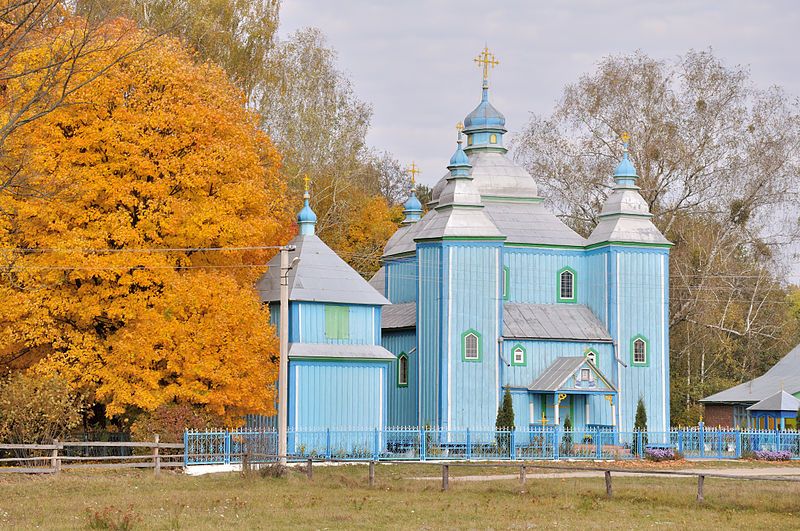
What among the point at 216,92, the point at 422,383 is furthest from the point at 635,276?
the point at 216,92

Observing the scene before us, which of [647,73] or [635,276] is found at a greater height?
[647,73]

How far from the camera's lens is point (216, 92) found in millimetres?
33500

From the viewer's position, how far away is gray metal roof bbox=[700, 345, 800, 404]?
43.3 meters

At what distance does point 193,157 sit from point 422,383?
401 inches

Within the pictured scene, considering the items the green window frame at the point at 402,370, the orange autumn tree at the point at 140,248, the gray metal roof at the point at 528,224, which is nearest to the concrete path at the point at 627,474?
the orange autumn tree at the point at 140,248

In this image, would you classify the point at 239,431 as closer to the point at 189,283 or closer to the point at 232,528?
the point at 189,283

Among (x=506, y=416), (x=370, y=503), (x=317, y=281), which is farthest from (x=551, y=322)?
(x=370, y=503)

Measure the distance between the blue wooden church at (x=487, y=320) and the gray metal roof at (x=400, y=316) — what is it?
75 millimetres

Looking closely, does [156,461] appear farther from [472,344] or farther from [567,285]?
[567,285]

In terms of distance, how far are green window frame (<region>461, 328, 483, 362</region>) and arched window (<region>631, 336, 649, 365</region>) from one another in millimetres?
5281

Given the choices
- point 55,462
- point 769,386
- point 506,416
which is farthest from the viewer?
point 769,386

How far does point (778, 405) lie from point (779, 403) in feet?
0.26

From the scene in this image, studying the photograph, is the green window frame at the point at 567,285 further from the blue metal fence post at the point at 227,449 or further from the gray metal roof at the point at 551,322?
the blue metal fence post at the point at 227,449

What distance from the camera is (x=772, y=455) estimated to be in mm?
36094
